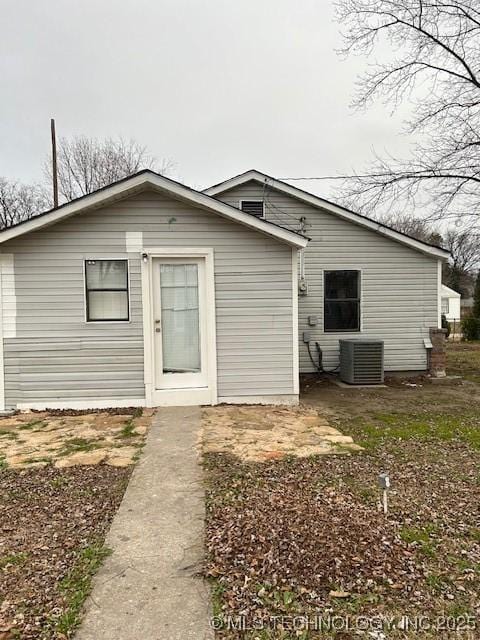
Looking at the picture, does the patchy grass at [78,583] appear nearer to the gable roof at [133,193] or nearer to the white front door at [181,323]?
the white front door at [181,323]

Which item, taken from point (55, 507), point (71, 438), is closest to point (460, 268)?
point (71, 438)

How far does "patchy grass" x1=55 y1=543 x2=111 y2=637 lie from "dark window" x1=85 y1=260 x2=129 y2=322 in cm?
429

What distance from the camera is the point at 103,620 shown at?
2.09m

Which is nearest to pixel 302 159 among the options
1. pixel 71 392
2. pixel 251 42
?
pixel 251 42

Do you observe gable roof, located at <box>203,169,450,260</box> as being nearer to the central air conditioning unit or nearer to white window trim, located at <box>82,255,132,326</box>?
the central air conditioning unit

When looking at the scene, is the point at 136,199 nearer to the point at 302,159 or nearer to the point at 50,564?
the point at 50,564

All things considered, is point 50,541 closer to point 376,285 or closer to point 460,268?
point 376,285

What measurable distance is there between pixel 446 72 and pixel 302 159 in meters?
7.15

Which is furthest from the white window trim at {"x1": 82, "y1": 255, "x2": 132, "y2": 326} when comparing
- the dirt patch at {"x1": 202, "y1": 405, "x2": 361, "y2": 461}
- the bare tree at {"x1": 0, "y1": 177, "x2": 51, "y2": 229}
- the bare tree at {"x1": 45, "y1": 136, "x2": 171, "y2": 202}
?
the bare tree at {"x1": 0, "y1": 177, "x2": 51, "y2": 229}

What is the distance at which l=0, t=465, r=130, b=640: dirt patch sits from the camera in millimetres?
2125

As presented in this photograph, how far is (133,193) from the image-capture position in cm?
653

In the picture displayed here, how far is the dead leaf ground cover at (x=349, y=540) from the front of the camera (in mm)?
2148

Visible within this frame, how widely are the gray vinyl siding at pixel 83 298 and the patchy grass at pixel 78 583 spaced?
403 centimetres

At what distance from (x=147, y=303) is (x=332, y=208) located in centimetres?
503
